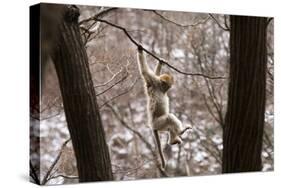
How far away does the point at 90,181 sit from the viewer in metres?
5.39

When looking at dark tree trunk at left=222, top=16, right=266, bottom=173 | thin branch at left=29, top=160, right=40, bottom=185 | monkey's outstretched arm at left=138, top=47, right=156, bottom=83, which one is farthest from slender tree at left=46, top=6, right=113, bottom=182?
dark tree trunk at left=222, top=16, right=266, bottom=173

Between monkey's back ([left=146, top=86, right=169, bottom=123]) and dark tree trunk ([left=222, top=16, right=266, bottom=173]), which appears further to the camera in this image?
dark tree trunk ([left=222, top=16, right=266, bottom=173])

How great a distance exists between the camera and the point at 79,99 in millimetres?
5258

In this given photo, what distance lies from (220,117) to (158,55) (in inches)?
30.7

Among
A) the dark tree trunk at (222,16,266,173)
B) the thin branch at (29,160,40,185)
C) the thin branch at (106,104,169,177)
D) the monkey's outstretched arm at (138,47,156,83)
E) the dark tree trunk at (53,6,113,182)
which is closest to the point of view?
the dark tree trunk at (53,6,113,182)

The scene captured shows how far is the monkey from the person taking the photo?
561 cm

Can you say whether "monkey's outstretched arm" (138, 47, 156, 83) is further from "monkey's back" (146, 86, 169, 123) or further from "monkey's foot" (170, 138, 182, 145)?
"monkey's foot" (170, 138, 182, 145)

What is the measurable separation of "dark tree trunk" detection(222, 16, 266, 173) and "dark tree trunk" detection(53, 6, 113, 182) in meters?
1.20

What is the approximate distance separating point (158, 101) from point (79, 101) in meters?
0.73

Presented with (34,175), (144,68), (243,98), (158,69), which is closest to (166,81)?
(158,69)

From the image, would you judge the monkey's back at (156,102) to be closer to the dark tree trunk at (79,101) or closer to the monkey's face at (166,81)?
the monkey's face at (166,81)

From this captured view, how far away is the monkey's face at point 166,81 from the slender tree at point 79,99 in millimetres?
642

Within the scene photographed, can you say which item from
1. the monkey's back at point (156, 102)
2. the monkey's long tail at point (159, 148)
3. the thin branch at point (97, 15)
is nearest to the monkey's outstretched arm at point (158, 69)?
the monkey's back at point (156, 102)

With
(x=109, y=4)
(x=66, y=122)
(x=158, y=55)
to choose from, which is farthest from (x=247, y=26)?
(x=66, y=122)
